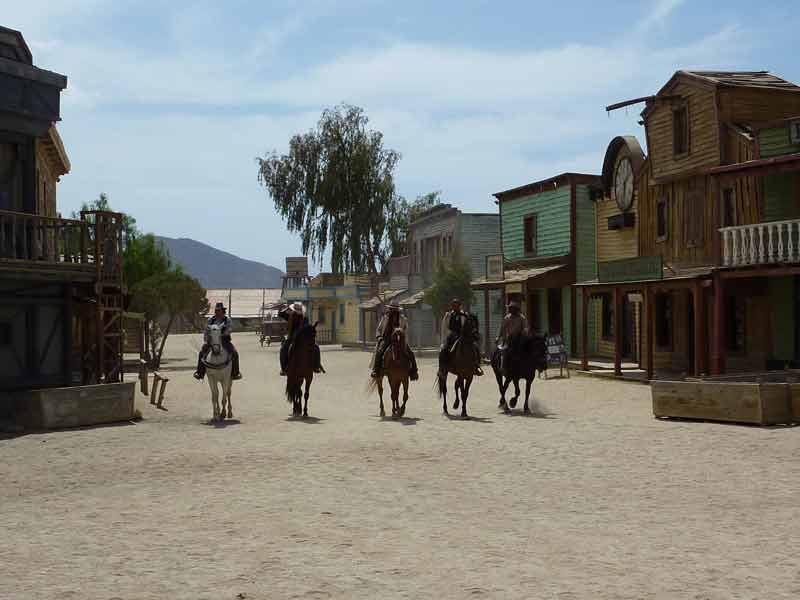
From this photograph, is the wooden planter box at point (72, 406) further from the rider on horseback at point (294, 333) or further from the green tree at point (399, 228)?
the green tree at point (399, 228)

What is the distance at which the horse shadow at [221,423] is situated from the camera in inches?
651

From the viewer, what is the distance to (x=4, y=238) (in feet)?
58.4

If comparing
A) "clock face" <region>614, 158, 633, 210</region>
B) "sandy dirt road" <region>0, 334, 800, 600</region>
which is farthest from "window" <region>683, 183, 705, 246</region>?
"sandy dirt road" <region>0, 334, 800, 600</region>

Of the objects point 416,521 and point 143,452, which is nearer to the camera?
point 416,521

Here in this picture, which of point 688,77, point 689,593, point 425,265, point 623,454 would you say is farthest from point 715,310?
point 425,265

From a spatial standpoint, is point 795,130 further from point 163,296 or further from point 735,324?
point 163,296

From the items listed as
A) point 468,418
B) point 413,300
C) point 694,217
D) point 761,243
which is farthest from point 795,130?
point 413,300

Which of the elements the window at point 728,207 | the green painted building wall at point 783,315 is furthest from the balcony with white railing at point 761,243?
the window at point 728,207

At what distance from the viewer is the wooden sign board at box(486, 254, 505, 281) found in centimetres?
3662

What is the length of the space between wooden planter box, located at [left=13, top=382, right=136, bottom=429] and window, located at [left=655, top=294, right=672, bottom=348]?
1673 cm

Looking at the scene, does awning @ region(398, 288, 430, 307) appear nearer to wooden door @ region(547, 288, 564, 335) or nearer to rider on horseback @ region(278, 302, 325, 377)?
wooden door @ region(547, 288, 564, 335)

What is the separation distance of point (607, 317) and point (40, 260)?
20.3 m

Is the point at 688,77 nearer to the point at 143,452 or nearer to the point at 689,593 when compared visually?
the point at 143,452

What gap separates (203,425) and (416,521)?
906 cm
